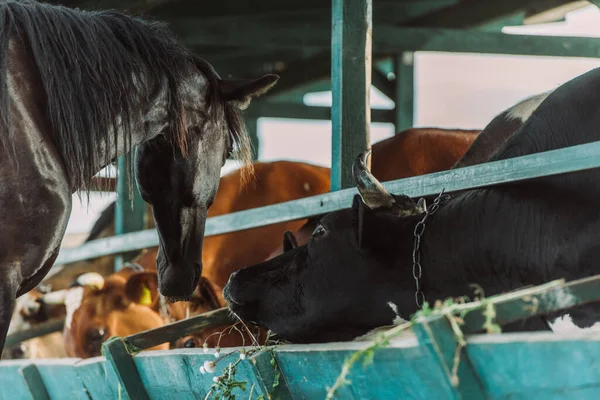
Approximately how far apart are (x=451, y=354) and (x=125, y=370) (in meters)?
1.81

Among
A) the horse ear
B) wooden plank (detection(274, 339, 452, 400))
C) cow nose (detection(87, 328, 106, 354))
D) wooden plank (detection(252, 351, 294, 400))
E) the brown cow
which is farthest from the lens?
cow nose (detection(87, 328, 106, 354))

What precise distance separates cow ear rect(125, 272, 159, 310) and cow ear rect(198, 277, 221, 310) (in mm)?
712

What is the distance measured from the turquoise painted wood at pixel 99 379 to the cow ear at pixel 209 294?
1762 millimetres

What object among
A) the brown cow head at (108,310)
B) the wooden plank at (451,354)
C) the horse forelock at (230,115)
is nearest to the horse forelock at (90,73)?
the horse forelock at (230,115)

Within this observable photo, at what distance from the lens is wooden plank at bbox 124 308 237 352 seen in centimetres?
356

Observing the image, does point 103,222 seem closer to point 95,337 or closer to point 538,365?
point 95,337

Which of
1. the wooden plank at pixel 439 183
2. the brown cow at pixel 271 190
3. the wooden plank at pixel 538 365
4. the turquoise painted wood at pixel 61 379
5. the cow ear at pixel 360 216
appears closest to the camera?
the wooden plank at pixel 538 365

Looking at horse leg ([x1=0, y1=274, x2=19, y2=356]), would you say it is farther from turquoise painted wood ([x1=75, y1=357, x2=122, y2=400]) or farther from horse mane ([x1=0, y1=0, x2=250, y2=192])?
turquoise painted wood ([x1=75, y1=357, x2=122, y2=400])

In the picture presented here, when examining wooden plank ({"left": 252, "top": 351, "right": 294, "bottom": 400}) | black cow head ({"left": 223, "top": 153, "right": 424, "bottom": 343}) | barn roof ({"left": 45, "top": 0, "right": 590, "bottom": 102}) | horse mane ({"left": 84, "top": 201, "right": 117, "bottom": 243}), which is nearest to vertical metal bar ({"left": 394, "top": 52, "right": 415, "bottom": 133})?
barn roof ({"left": 45, "top": 0, "right": 590, "bottom": 102})

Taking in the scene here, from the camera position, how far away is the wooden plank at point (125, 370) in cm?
341

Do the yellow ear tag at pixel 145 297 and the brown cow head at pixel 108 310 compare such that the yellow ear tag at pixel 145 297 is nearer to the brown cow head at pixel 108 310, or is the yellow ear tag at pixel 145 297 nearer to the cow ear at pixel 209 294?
the brown cow head at pixel 108 310

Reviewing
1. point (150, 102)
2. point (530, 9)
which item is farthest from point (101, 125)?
point (530, 9)

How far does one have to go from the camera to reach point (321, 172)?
6.85 m

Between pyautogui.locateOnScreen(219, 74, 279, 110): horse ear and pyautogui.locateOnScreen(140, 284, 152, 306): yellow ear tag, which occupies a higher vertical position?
pyautogui.locateOnScreen(219, 74, 279, 110): horse ear
